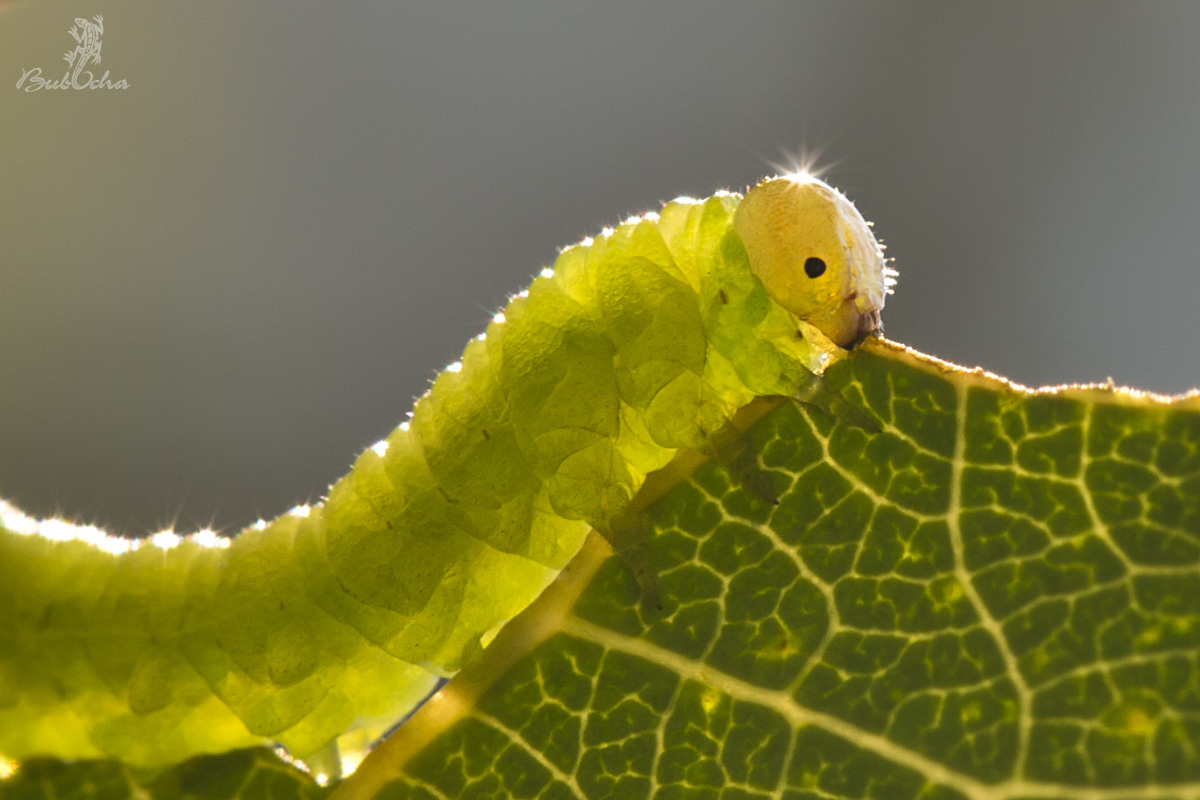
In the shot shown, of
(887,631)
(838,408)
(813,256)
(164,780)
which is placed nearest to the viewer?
(887,631)

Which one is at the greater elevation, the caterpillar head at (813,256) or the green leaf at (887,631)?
the caterpillar head at (813,256)

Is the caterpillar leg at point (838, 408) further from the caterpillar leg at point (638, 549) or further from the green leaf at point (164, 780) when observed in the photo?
the green leaf at point (164, 780)

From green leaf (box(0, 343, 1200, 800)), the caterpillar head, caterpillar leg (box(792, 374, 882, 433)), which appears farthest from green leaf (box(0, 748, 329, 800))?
the caterpillar head

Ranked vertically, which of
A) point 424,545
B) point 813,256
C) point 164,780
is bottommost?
point 164,780

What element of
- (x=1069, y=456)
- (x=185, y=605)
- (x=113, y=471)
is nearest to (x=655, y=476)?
(x=1069, y=456)

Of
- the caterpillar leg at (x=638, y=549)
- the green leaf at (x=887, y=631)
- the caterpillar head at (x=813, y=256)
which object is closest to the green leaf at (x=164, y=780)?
the green leaf at (x=887, y=631)

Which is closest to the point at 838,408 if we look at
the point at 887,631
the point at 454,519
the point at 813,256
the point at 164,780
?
the point at 887,631

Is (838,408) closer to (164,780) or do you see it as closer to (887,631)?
(887,631)
